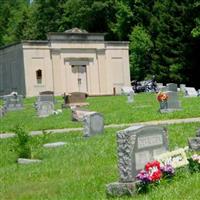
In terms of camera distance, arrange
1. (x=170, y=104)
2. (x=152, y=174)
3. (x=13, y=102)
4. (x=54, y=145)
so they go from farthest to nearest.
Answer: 1. (x=13, y=102)
2. (x=170, y=104)
3. (x=54, y=145)
4. (x=152, y=174)

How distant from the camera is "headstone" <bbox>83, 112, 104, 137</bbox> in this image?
56.2 feet

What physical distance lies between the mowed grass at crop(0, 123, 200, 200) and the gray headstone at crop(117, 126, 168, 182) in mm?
496

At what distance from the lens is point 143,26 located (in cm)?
6228

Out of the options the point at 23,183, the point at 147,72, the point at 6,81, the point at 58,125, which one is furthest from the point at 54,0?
the point at 23,183

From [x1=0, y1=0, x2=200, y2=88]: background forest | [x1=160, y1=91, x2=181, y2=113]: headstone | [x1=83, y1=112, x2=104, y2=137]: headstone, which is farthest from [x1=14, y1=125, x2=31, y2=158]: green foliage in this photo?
[x1=0, y1=0, x2=200, y2=88]: background forest

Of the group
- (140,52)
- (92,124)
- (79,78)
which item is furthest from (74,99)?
(140,52)

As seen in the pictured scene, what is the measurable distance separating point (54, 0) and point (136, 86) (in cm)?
2108

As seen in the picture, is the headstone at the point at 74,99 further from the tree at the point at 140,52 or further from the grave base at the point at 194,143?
the tree at the point at 140,52

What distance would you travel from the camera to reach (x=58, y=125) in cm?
2203

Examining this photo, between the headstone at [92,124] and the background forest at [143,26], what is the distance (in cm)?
3499

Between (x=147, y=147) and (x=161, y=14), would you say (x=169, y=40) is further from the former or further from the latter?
(x=147, y=147)

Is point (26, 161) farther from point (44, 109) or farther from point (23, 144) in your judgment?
point (44, 109)

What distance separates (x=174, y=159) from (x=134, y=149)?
22.4 inches

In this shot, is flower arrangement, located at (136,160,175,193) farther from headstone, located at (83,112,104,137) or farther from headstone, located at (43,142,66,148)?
headstone, located at (83,112,104,137)
